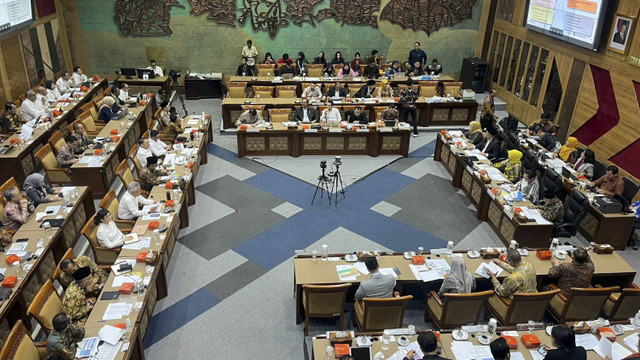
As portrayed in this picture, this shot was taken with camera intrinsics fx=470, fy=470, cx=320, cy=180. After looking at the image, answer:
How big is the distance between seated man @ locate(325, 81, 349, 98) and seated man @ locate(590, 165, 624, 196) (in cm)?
764

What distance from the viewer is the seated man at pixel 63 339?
5246mm

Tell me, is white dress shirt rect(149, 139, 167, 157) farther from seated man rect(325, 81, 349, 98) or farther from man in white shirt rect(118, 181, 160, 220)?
seated man rect(325, 81, 349, 98)

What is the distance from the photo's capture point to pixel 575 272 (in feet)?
22.3

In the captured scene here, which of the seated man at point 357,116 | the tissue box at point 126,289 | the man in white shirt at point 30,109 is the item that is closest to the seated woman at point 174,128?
the man in white shirt at point 30,109

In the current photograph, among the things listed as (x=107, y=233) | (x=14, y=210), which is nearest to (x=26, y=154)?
(x=14, y=210)

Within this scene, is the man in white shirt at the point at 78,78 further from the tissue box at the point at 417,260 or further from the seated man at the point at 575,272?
the seated man at the point at 575,272

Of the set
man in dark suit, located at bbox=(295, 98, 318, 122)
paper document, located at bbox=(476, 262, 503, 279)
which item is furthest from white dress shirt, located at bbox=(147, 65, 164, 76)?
paper document, located at bbox=(476, 262, 503, 279)

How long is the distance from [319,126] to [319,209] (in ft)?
9.70

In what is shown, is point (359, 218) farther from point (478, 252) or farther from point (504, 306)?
point (504, 306)

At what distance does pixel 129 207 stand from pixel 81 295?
2289mm

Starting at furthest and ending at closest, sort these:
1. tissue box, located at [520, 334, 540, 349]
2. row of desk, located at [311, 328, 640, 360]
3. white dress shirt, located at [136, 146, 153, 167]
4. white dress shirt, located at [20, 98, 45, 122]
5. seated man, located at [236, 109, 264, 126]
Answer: seated man, located at [236, 109, 264, 126]
white dress shirt, located at [20, 98, 45, 122]
white dress shirt, located at [136, 146, 153, 167]
tissue box, located at [520, 334, 540, 349]
row of desk, located at [311, 328, 640, 360]

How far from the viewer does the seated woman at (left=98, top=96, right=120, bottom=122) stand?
489 inches

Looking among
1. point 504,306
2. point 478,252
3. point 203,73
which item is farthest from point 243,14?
point 504,306

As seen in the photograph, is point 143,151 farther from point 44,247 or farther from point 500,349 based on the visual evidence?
point 500,349
